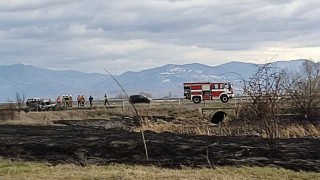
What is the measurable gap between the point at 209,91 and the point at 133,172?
5182 cm

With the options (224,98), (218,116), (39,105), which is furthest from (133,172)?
(224,98)

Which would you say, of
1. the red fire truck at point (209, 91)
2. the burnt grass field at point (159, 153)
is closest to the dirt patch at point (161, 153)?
the burnt grass field at point (159, 153)

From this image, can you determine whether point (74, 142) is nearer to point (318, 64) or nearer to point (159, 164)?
point (159, 164)

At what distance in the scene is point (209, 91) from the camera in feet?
216

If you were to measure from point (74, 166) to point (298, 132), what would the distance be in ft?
60.5

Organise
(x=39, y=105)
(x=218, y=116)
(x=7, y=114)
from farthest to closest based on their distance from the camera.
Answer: (x=39, y=105)
(x=218, y=116)
(x=7, y=114)

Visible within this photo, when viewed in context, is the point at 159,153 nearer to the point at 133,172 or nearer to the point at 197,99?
the point at 133,172

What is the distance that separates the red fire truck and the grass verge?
48986 millimetres

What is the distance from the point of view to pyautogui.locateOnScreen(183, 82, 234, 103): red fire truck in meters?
65.1

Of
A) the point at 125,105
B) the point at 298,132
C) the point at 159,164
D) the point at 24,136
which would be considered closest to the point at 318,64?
the point at 125,105

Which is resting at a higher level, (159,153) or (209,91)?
(209,91)

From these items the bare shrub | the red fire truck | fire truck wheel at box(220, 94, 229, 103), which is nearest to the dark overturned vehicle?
the bare shrub

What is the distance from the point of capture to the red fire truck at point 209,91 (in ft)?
213

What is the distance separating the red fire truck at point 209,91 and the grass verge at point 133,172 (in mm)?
48986
